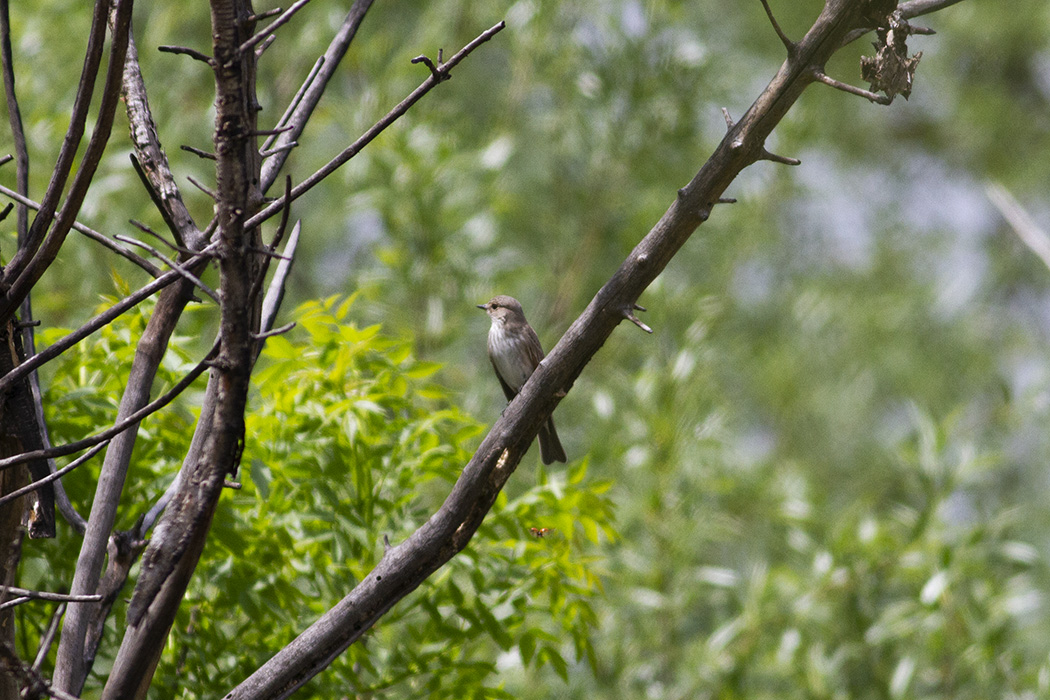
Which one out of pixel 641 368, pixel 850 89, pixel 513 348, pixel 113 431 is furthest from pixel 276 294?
pixel 641 368

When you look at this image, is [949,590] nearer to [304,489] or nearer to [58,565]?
[304,489]

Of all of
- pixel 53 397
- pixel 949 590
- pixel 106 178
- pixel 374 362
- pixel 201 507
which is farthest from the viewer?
pixel 106 178

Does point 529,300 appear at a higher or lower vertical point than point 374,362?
lower

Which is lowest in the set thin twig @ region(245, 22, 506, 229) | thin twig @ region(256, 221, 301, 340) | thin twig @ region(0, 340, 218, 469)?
thin twig @ region(256, 221, 301, 340)

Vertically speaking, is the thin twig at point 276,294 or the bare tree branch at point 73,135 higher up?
the bare tree branch at point 73,135

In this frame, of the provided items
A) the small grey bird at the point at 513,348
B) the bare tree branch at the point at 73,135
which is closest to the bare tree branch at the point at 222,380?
the bare tree branch at the point at 73,135

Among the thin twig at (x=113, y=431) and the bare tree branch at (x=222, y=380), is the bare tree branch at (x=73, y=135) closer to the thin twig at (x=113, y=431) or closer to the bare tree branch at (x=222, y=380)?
the bare tree branch at (x=222, y=380)

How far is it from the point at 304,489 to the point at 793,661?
320cm

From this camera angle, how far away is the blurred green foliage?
10.3 feet

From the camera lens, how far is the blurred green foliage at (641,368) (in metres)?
3.13

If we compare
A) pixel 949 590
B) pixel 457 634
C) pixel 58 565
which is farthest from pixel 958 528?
pixel 58 565

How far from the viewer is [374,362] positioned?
3332 mm

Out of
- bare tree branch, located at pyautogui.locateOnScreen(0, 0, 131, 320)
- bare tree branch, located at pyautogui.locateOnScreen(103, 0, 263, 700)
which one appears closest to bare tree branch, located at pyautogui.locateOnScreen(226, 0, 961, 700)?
bare tree branch, located at pyautogui.locateOnScreen(103, 0, 263, 700)

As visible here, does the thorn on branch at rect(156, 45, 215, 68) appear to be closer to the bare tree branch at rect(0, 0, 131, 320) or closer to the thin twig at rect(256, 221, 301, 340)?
the bare tree branch at rect(0, 0, 131, 320)
